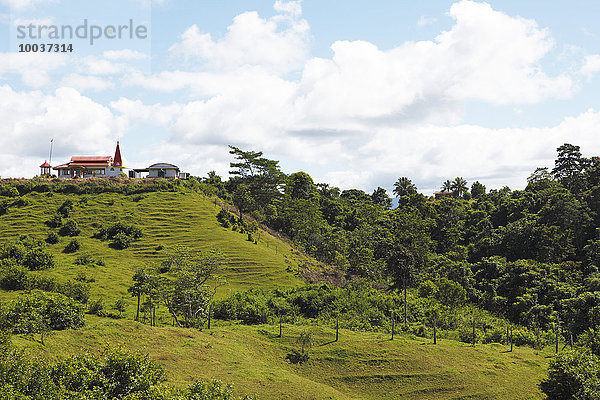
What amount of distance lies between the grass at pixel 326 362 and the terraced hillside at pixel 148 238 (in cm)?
1890

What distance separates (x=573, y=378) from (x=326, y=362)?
16568 mm

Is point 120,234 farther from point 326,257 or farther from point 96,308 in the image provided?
point 326,257

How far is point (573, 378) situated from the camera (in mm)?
24969

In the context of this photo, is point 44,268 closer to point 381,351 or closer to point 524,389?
point 381,351

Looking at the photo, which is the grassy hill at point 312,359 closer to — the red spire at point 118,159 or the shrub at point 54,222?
the shrub at point 54,222

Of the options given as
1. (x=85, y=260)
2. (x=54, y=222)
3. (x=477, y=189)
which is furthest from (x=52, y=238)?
(x=477, y=189)

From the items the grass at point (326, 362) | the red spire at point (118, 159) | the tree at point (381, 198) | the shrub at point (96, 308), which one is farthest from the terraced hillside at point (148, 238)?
the tree at point (381, 198)

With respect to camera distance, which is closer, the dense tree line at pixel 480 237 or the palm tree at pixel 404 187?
the dense tree line at pixel 480 237

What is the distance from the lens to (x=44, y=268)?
167 feet

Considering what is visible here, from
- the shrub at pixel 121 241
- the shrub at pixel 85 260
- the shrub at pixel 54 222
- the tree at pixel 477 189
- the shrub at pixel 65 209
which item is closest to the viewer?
the shrub at pixel 85 260

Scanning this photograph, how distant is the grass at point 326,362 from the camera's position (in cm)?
2659

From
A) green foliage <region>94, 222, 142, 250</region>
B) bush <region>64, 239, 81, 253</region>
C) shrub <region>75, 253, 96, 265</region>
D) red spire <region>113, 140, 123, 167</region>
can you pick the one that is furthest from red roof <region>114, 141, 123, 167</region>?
shrub <region>75, 253, 96, 265</region>

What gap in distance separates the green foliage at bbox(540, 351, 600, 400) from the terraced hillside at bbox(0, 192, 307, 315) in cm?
3735

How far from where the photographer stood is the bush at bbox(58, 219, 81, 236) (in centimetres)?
6574
